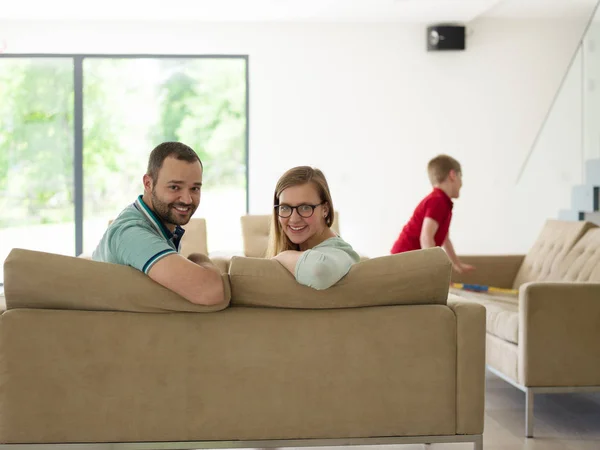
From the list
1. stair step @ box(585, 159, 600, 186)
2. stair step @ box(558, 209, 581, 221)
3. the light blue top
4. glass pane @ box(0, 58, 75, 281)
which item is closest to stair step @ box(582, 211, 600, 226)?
stair step @ box(558, 209, 581, 221)

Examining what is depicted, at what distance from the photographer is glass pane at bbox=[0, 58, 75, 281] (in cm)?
858

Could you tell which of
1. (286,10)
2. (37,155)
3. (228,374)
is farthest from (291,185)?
(37,155)

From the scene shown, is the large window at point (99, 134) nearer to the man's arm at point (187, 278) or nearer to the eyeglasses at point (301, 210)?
the eyeglasses at point (301, 210)

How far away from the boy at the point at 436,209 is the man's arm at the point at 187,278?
8.40 feet

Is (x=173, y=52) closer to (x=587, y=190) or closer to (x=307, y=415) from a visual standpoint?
(x=587, y=190)

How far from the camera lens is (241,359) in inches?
93.6

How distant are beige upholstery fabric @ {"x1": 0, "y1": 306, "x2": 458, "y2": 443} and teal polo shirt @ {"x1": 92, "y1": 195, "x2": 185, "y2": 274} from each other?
0.55 ft

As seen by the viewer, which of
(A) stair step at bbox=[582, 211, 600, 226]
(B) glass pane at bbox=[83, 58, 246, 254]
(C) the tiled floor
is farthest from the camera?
(B) glass pane at bbox=[83, 58, 246, 254]

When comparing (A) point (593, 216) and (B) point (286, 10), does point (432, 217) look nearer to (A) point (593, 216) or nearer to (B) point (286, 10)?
(A) point (593, 216)

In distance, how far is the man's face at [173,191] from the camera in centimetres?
256

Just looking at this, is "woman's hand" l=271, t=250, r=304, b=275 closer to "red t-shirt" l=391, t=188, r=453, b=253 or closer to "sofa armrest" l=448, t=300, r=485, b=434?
"sofa armrest" l=448, t=300, r=485, b=434

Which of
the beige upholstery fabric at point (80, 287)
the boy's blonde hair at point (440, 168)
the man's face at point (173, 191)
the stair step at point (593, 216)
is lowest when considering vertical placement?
the beige upholstery fabric at point (80, 287)

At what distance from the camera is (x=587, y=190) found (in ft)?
19.8

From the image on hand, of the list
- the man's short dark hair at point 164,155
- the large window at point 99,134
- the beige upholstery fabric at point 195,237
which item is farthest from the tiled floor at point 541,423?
the large window at point 99,134
